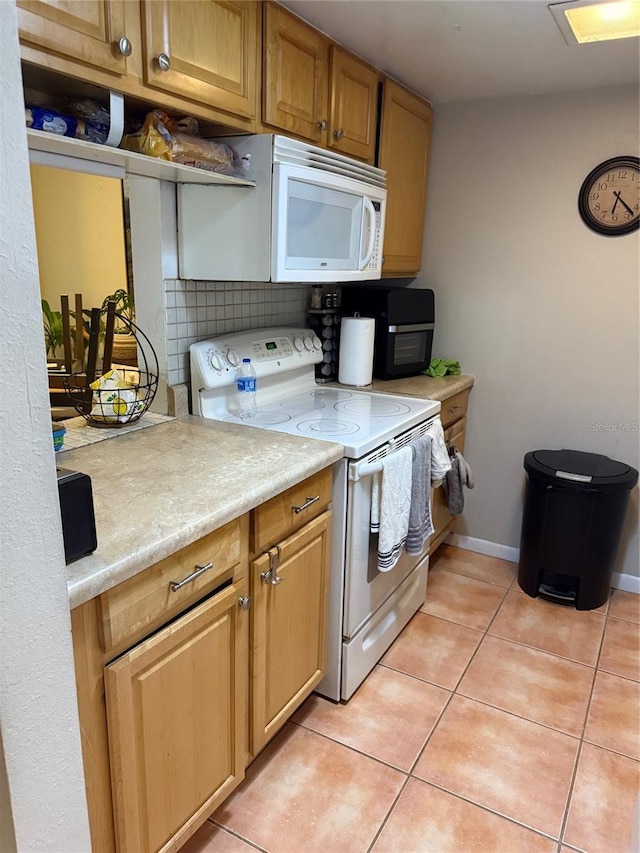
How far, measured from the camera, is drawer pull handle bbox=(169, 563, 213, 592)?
3.95ft

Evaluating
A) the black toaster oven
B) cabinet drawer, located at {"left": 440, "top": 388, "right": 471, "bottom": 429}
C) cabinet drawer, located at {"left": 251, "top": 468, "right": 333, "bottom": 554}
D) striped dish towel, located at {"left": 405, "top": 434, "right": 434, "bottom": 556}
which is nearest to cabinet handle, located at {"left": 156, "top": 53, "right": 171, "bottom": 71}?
cabinet drawer, located at {"left": 251, "top": 468, "right": 333, "bottom": 554}

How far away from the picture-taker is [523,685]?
2.14 m

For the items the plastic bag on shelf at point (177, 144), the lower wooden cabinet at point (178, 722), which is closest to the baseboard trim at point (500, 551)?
the lower wooden cabinet at point (178, 722)

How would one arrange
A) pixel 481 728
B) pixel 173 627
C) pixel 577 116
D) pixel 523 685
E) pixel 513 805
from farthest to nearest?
pixel 577 116 < pixel 523 685 < pixel 481 728 < pixel 513 805 < pixel 173 627

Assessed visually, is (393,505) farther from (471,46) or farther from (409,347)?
(471,46)

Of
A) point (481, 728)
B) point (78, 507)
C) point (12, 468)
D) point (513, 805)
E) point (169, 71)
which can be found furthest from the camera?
point (481, 728)

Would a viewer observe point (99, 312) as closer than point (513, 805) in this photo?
No

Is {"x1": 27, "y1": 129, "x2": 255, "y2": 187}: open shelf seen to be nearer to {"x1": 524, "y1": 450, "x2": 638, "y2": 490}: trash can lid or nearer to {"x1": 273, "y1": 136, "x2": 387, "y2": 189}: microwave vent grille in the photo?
{"x1": 273, "y1": 136, "x2": 387, "y2": 189}: microwave vent grille

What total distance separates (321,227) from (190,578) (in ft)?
4.06

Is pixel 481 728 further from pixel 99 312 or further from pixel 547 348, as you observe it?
pixel 99 312

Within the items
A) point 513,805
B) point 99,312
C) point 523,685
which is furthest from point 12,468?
point 523,685

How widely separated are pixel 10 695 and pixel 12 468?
11.9 inches

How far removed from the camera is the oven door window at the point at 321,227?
5.96 feet

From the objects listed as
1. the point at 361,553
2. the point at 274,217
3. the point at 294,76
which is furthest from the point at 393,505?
the point at 294,76
